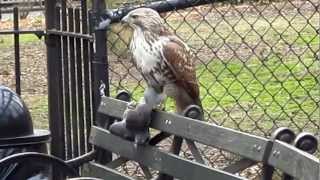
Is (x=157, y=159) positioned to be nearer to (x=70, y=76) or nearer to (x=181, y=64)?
(x=181, y=64)

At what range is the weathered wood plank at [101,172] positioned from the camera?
4.27m

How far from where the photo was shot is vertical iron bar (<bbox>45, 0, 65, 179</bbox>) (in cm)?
540

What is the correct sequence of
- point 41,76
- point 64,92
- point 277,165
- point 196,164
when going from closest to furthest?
point 277,165, point 196,164, point 64,92, point 41,76

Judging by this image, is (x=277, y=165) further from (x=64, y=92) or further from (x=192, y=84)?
(x=64, y=92)

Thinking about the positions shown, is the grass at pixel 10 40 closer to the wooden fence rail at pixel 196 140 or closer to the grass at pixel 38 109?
the grass at pixel 38 109

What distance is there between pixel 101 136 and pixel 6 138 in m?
0.55

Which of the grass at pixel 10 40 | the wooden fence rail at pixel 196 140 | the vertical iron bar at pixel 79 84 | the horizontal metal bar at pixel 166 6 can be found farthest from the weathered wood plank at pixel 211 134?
the grass at pixel 10 40

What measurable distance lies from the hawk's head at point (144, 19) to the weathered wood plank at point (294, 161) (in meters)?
Answer: 1.07

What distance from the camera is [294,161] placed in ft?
9.95

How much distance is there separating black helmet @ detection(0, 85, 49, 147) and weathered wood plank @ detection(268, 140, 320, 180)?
1.46m

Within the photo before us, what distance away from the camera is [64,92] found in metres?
5.39

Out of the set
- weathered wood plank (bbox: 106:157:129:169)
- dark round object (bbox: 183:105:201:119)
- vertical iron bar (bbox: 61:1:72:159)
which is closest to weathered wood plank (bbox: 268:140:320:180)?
dark round object (bbox: 183:105:201:119)

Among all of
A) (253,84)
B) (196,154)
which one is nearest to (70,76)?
(196,154)

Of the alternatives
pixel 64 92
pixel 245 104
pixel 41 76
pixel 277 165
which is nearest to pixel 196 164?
pixel 277 165
